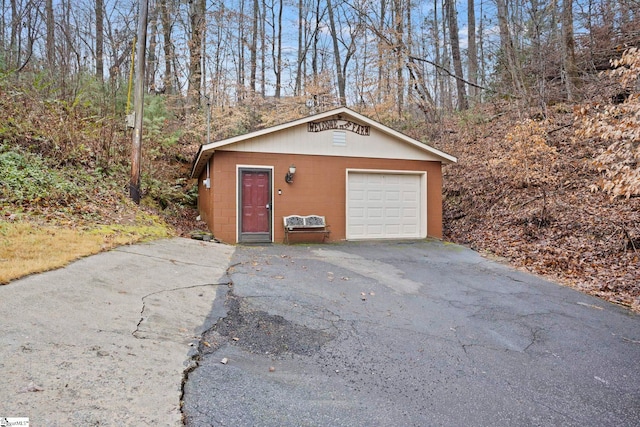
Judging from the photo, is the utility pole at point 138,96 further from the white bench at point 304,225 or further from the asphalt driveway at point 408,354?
the asphalt driveway at point 408,354

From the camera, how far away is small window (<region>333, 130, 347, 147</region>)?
34.3 ft

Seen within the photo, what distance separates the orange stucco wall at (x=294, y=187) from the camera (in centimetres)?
956

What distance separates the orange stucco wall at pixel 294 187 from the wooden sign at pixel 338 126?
0.78 m

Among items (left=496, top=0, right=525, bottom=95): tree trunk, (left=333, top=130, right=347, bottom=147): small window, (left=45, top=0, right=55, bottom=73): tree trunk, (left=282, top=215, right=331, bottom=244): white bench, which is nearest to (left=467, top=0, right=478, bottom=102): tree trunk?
(left=496, top=0, right=525, bottom=95): tree trunk

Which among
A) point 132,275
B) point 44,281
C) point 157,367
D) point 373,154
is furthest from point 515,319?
point 373,154

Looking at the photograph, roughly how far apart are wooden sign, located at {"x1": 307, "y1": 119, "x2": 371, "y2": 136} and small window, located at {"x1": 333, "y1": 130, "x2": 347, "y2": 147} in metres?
0.11

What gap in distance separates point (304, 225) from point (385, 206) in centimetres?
255

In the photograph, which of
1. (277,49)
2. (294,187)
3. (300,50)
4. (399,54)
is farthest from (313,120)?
(300,50)

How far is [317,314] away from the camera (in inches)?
172

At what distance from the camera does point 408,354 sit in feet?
11.6

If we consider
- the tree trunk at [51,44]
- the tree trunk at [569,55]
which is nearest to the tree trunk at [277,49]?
the tree trunk at [51,44]

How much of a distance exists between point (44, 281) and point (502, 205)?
36.3 feet

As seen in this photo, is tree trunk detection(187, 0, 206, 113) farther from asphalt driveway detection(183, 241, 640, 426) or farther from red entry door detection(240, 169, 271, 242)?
asphalt driveway detection(183, 241, 640, 426)

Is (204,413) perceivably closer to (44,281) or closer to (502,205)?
(44,281)
